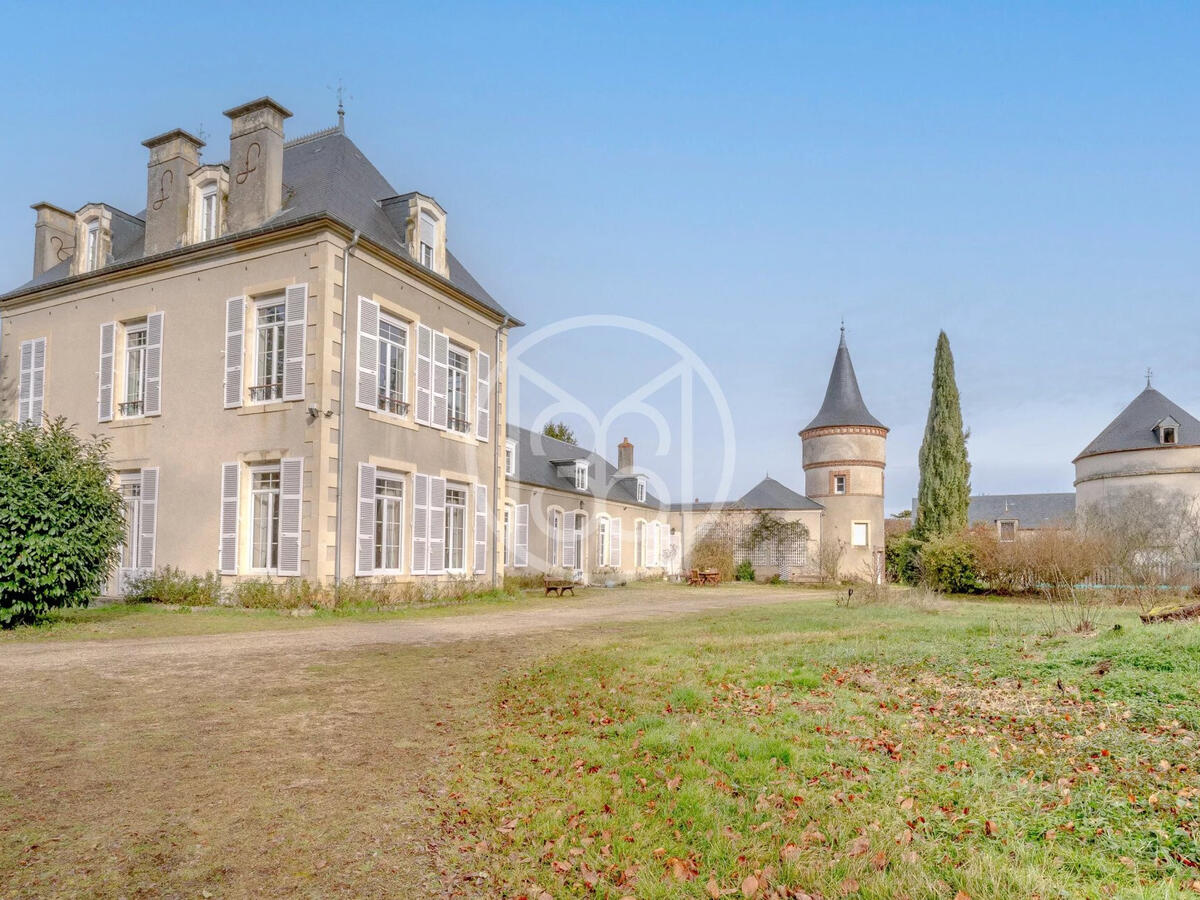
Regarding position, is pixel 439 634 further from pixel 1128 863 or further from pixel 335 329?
pixel 1128 863

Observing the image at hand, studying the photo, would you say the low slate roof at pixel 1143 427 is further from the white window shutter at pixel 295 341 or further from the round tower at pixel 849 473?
the white window shutter at pixel 295 341

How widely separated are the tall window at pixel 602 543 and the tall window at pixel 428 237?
43.4 feet

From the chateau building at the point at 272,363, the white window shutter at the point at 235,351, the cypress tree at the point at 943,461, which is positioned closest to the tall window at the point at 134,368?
the chateau building at the point at 272,363

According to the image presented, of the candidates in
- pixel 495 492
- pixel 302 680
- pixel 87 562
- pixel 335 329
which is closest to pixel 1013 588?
pixel 495 492

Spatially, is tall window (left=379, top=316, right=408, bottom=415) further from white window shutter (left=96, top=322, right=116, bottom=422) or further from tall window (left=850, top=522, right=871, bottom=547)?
tall window (left=850, top=522, right=871, bottom=547)

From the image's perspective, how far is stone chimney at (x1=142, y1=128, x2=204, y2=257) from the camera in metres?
14.7

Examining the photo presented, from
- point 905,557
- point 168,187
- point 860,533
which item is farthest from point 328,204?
point 860,533

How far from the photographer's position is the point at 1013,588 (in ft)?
65.6

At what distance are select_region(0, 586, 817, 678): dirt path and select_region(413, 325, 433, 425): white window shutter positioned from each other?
419 centimetres

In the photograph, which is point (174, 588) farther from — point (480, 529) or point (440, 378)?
point (440, 378)

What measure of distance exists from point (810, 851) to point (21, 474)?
34.9ft

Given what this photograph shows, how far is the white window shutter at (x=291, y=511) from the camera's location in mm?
12547

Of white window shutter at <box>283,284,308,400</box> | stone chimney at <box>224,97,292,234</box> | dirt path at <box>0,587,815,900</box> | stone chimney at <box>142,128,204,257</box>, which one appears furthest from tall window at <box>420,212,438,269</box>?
dirt path at <box>0,587,815,900</box>

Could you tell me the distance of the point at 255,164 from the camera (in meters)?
14.0
